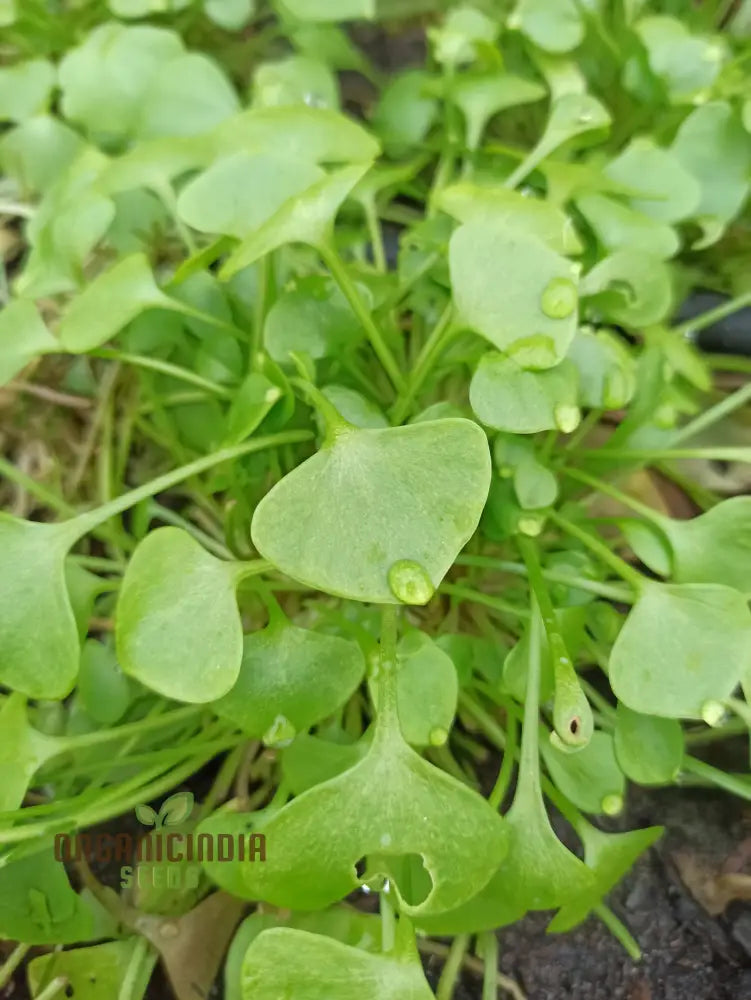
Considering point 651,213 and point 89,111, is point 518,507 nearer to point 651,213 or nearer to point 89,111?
point 651,213

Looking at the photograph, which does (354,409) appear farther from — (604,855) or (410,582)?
(604,855)

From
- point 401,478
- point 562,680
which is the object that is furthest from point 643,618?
point 401,478

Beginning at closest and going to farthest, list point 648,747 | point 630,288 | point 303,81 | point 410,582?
point 410,582, point 648,747, point 630,288, point 303,81

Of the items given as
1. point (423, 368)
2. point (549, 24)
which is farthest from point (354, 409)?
point (549, 24)

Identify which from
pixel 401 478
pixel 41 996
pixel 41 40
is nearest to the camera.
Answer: pixel 401 478

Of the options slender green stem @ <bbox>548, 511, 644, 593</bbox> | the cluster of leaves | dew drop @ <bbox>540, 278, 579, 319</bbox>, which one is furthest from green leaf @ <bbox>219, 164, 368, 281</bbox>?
slender green stem @ <bbox>548, 511, 644, 593</bbox>

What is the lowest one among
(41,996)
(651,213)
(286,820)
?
(41,996)

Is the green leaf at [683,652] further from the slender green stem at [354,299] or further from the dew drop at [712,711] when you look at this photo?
the slender green stem at [354,299]
